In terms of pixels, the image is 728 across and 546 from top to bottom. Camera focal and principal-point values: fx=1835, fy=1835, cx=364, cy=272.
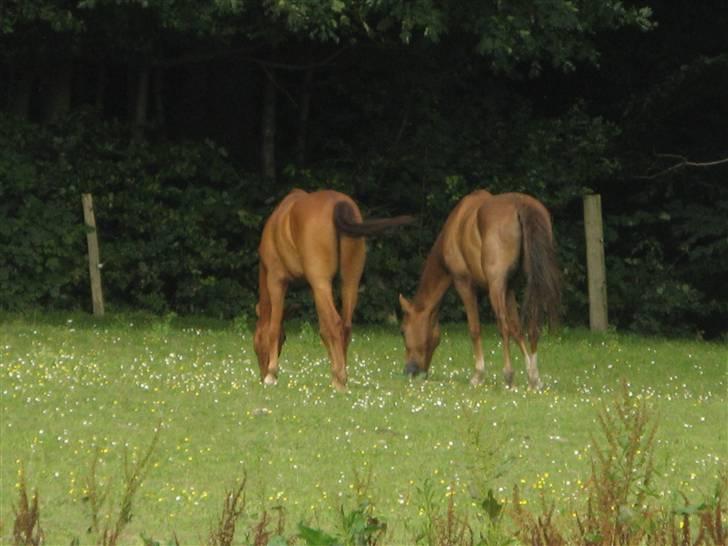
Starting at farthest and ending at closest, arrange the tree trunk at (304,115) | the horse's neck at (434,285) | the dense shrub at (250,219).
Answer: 1. the tree trunk at (304,115)
2. the dense shrub at (250,219)
3. the horse's neck at (434,285)

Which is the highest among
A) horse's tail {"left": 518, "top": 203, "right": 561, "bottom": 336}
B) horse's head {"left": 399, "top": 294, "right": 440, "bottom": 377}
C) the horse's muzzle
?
horse's tail {"left": 518, "top": 203, "right": 561, "bottom": 336}

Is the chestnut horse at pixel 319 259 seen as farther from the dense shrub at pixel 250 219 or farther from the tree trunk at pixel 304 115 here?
the tree trunk at pixel 304 115

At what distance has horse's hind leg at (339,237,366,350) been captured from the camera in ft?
50.0

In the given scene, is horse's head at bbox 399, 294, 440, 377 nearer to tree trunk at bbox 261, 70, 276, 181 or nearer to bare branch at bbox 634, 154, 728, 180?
tree trunk at bbox 261, 70, 276, 181

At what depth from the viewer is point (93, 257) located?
80.9 feet

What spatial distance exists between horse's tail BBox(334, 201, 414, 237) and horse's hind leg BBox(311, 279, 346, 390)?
0.54m

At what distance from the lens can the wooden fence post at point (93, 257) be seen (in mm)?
24500

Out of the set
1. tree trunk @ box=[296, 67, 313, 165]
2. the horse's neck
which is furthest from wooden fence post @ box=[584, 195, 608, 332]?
the horse's neck

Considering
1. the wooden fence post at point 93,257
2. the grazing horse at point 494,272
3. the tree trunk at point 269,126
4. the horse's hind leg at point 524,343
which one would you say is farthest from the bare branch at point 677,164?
the horse's hind leg at point 524,343

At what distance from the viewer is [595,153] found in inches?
1094

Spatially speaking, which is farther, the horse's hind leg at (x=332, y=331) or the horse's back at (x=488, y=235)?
the horse's back at (x=488, y=235)

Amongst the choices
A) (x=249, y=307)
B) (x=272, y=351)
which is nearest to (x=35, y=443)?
(x=272, y=351)

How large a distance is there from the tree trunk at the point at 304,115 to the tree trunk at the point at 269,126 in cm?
40

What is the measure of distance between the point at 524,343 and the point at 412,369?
1.44m
